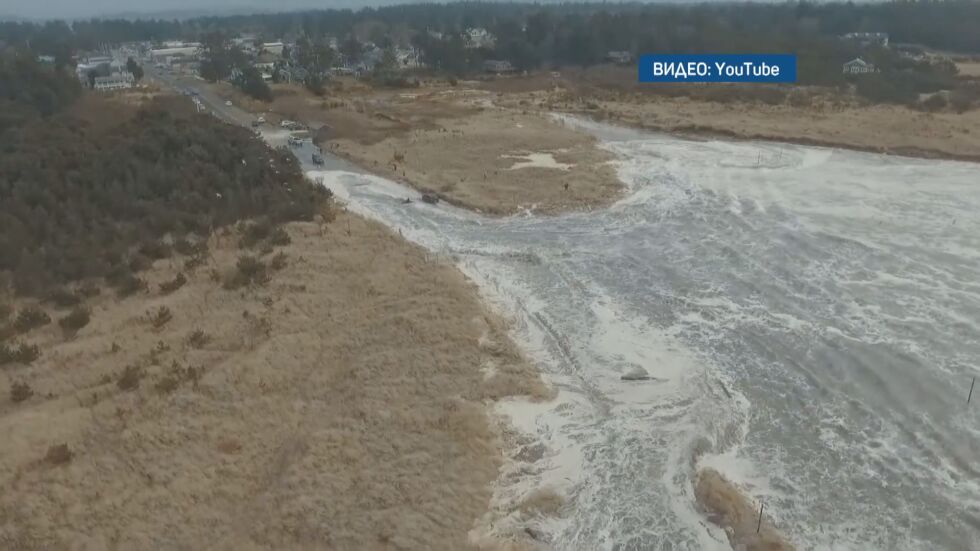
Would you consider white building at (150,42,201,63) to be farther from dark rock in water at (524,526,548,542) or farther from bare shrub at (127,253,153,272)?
dark rock in water at (524,526,548,542)

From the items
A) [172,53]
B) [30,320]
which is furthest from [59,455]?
[172,53]

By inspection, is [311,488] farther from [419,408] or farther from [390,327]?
[390,327]

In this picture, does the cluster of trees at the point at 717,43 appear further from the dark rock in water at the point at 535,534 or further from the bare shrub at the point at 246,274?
the dark rock in water at the point at 535,534

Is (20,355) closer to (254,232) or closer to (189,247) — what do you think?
(189,247)

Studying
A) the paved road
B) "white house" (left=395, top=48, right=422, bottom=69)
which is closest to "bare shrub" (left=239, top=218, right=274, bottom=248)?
the paved road

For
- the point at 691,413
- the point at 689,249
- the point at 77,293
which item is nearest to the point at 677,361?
the point at 691,413
